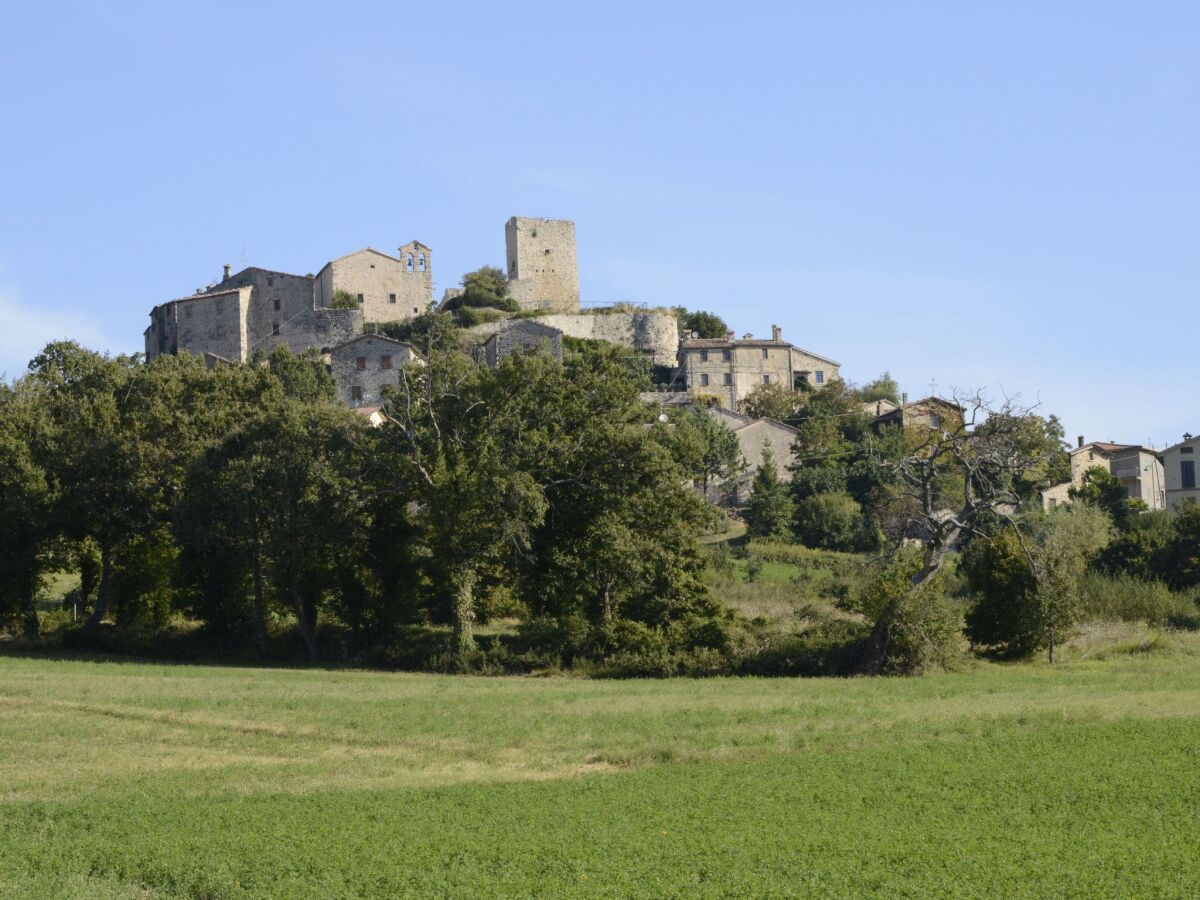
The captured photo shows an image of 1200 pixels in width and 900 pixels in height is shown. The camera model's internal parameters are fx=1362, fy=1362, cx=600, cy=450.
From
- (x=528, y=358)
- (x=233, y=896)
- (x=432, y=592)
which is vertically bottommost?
(x=233, y=896)

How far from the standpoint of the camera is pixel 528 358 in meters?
44.1

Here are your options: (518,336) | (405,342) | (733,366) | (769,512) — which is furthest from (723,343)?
(769,512)

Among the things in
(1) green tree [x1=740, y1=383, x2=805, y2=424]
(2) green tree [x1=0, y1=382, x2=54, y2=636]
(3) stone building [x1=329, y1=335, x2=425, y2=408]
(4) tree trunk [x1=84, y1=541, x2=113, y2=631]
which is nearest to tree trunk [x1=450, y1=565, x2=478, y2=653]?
(4) tree trunk [x1=84, y1=541, x2=113, y2=631]

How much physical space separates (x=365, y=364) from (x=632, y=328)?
23886 millimetres

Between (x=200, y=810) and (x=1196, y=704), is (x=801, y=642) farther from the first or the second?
(x=200, y=810)

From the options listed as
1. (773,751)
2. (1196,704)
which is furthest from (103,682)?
(1196,704)

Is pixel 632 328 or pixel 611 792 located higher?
pixel 632 328

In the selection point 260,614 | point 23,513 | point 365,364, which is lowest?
point 260,614

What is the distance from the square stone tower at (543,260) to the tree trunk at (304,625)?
75.6 metres

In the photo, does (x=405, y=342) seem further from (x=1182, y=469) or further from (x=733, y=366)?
(x=1182, y=469)

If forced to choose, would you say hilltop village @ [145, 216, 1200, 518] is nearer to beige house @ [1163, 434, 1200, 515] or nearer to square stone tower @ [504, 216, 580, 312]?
square stone tower @ [504, 216, 580, 312]

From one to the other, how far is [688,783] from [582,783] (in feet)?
5.43

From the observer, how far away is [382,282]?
4429 inches

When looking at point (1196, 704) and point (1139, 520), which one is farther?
point (1139, 520)
